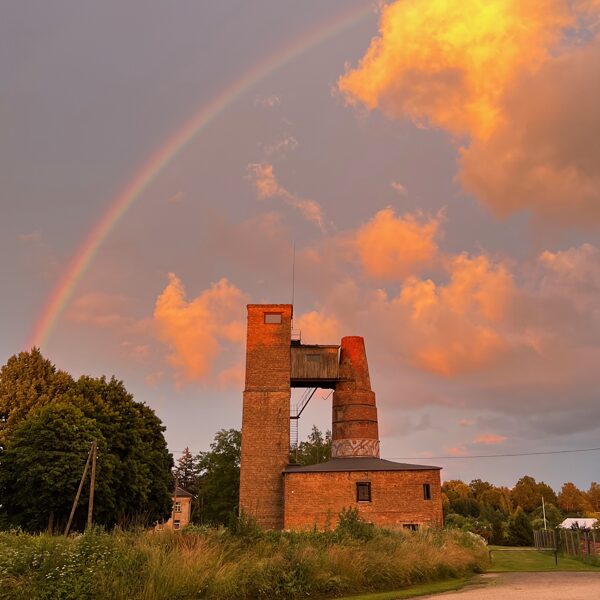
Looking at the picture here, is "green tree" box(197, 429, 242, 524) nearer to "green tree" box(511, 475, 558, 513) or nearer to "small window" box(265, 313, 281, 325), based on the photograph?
"small window" box(265, 313, 281, 325)

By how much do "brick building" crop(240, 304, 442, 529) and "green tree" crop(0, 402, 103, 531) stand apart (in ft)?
35.1

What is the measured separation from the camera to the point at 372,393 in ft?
149

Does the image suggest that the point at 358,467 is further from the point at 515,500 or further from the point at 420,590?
the point at 515,500

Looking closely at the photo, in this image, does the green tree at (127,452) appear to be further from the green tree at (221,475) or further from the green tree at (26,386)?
the green tree at (221,475)


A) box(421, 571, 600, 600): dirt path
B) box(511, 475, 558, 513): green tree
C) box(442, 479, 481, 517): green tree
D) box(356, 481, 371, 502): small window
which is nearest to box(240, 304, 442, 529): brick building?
box(356, 481, 371, 502): small window

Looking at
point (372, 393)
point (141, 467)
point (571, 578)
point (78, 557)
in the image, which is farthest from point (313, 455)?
point (78, 557)

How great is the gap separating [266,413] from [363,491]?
29.4 feet

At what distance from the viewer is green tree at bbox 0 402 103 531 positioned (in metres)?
35.1

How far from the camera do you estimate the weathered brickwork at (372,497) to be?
38.0m

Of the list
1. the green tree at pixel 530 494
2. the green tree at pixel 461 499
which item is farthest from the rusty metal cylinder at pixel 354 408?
the green tree at pixel 530 494

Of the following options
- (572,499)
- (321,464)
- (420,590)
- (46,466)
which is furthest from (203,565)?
(572,499)

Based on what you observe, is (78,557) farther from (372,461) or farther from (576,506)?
(576,506)

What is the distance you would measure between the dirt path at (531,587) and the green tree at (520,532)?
133 ft

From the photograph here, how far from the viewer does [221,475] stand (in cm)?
6384
